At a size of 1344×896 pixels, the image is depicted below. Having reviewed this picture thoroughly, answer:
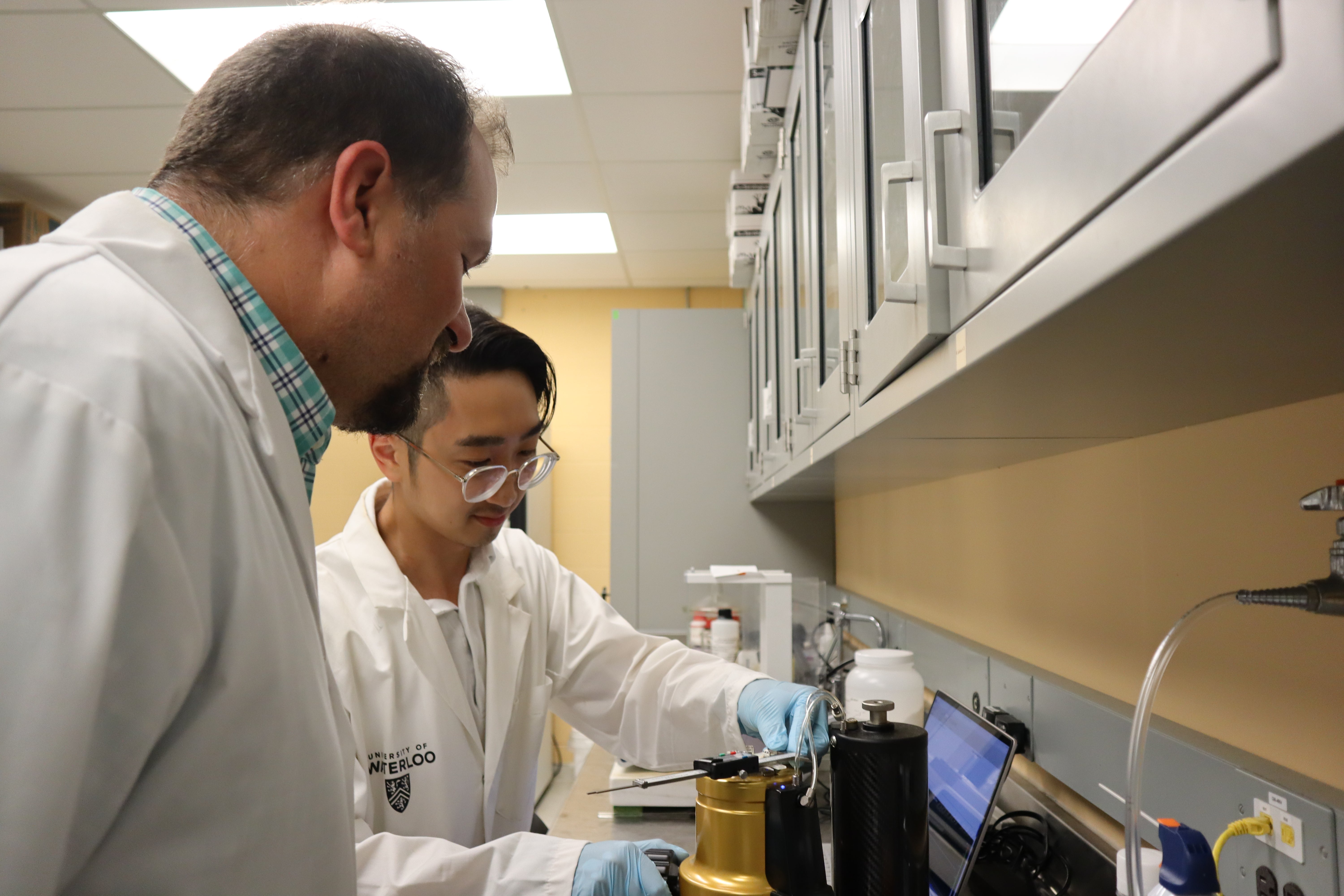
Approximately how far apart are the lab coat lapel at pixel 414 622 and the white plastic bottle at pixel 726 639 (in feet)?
3.86

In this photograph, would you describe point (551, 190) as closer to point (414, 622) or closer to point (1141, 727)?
point (414, 622)

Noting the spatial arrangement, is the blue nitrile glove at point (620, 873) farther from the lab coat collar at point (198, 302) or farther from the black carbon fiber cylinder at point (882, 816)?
the lab coat collar at point (198, 302)

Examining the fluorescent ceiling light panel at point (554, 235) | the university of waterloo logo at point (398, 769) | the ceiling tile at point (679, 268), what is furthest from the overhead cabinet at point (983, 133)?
the ceiling tile at point (679, 268)

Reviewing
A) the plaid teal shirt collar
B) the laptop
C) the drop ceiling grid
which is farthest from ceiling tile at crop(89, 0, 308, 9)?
the laptop

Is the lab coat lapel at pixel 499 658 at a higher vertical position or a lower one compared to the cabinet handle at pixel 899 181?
lower

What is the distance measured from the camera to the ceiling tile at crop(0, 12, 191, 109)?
92.6 inches

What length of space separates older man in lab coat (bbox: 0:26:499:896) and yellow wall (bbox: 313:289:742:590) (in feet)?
13.2

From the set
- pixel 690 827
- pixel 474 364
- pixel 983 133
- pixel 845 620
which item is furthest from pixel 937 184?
pixel 845 620

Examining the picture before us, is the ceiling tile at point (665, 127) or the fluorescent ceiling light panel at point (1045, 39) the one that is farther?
the ceiling tile at point (665, 127)

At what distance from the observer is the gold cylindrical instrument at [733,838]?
836mm

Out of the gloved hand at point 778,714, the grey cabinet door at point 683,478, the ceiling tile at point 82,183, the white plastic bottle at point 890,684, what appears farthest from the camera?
the grey cabinet door at point 683,478

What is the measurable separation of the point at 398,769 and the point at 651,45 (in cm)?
207

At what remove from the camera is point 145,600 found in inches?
18.4

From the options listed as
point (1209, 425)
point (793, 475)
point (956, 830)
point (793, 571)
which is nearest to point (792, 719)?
point (956, 830)
